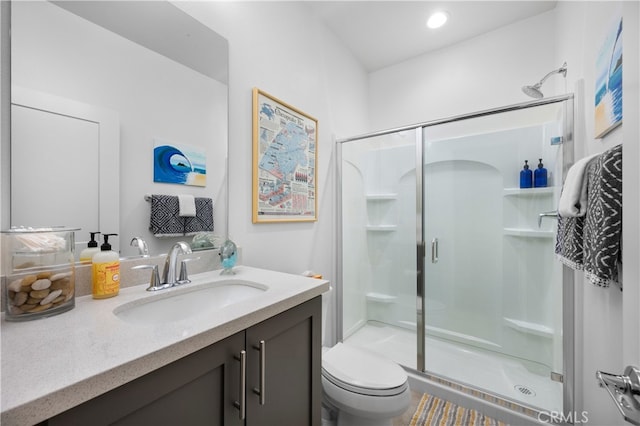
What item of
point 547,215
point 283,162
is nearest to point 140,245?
point 283,162

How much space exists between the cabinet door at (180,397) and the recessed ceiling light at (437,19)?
7.98 ft

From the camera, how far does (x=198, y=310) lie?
0.97 m

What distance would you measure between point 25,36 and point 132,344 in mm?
956

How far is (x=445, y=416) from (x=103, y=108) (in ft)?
7.29

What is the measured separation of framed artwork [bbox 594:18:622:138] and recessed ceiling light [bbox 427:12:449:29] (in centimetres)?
122

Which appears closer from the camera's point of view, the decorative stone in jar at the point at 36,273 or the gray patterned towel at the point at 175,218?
the decorative stone in jar at the point at 36,273

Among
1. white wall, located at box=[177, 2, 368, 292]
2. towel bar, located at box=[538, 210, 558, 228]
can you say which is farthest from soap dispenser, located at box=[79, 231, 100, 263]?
towel bar, located at box=[538, 210, 558, 228]

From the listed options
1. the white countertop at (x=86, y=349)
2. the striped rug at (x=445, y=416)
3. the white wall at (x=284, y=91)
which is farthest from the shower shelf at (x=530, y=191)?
the white countertop at (x=86, y=349)

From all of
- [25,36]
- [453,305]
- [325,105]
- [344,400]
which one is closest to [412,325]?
[453,305]

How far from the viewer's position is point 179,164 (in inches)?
44.2

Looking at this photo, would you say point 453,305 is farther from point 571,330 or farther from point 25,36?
point 25,36

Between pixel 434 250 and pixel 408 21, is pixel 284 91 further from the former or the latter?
pixel 434 250

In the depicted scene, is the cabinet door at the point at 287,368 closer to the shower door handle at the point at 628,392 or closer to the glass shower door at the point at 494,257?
the shower door handle at the point at 628,392

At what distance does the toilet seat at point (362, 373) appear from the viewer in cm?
114
